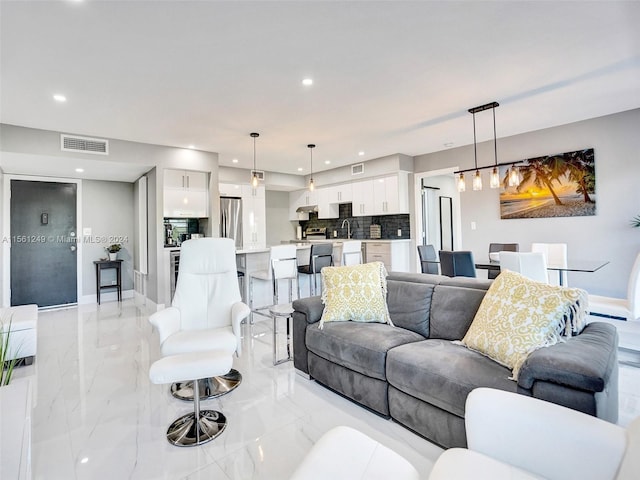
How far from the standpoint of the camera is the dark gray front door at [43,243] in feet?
17.3

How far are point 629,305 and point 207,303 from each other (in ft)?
11.9

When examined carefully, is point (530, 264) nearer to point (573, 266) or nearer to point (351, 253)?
point (573, 266)

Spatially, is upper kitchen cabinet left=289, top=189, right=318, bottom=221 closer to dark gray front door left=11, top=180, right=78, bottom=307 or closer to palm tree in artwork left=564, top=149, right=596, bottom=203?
dark gray front door left=11, top=180, right=78, bottom=307

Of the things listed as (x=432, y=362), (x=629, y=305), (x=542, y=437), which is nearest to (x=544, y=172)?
(x=629, y=305)

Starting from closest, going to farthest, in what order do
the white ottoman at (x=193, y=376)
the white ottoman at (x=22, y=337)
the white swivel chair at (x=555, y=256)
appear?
the white ottoman at (x=193, y=376) → the white ottoman at (x=22, y=337) → the white swivel chair at (x=555, y=256)

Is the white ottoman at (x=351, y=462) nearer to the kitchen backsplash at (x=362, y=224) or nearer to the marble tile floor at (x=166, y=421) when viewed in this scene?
the marble tile floor at (x=166, y=421)

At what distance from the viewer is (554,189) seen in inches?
181

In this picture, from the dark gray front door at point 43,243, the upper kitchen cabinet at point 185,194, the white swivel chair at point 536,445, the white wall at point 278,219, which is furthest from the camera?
the white wall at point 278,219

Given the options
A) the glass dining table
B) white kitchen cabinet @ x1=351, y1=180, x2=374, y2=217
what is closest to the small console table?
white kitchen cabinet @ x1=351, y1=180, x2=374, y2=217

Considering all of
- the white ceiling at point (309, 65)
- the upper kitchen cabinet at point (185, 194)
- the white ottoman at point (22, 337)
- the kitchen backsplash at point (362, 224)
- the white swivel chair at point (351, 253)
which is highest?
the white ceiling at point (309, 65)

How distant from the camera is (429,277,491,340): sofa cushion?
7.41 ft

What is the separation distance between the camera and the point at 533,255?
10.1 feet

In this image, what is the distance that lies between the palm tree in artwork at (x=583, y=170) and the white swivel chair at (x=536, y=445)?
→ 14.1ft

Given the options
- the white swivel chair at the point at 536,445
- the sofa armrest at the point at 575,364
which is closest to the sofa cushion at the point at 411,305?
the sofa armrest at the point at 575,364
